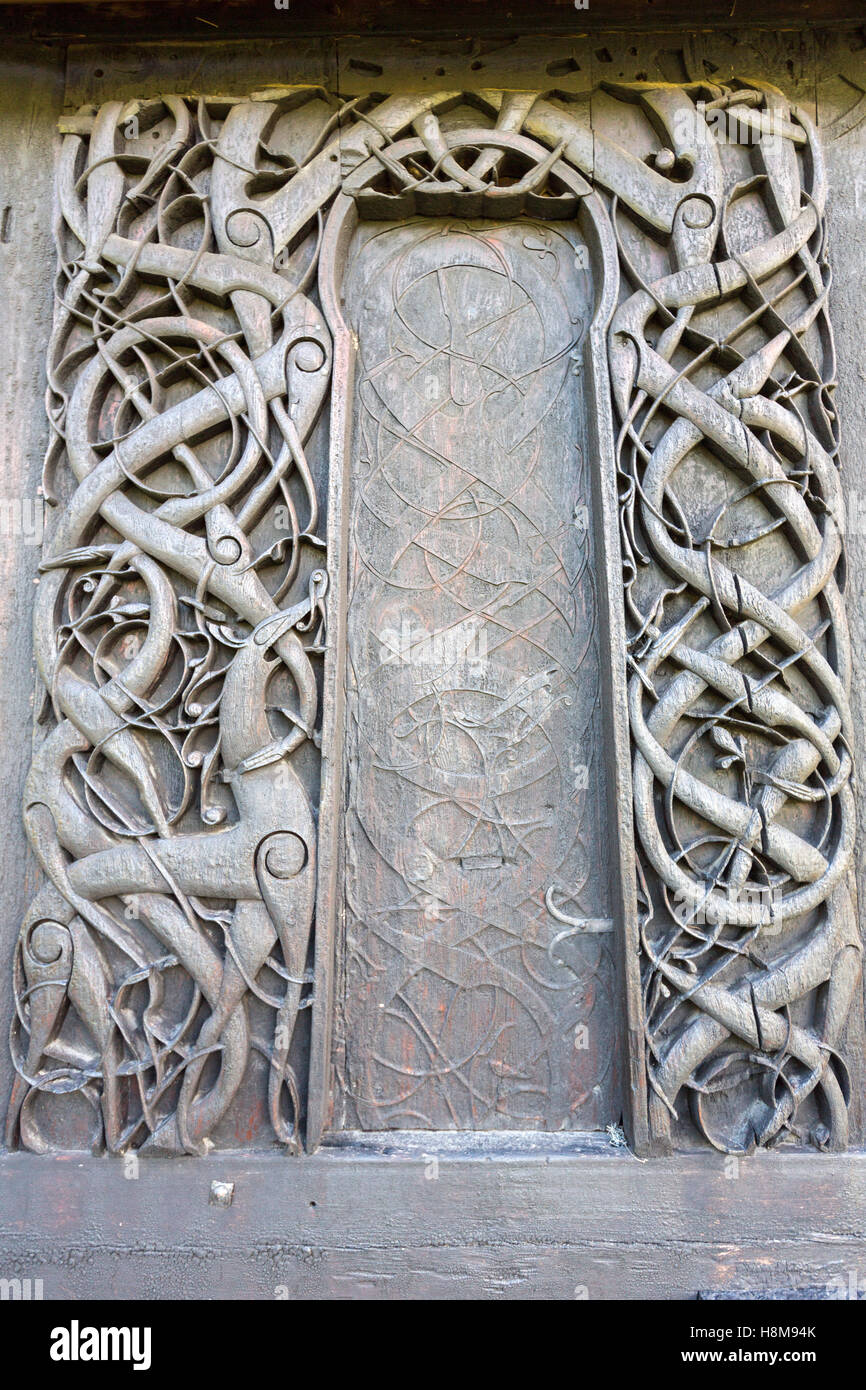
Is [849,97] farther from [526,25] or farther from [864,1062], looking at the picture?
[864,1062]

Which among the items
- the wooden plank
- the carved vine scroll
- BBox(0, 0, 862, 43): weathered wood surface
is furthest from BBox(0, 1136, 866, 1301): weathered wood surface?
BBox(0, 0, 862, 43): weathered wood surface

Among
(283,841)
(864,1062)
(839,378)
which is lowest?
(864,1062)

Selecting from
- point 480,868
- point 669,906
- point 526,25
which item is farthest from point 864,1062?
Answer: point 526,25

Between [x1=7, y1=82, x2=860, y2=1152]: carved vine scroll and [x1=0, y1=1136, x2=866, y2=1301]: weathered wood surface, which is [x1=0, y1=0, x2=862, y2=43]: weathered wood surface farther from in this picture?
[x1=0, y1=1136, x2=866, y2=1301]: weathered wood surface

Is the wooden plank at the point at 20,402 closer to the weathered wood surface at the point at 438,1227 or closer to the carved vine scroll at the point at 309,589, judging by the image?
the carved vine scroll at the point at 309,589

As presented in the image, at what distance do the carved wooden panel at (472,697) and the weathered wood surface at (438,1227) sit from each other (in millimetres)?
177

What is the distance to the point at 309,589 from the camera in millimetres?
2594

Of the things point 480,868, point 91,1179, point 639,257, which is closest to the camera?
point 91,1179

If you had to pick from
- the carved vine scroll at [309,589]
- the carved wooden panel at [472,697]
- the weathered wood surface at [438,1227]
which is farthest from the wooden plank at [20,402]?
the carved wooden panel at [472,697]

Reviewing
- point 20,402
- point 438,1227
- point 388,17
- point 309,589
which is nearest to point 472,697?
A: point 309,589

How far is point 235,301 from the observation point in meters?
2.73

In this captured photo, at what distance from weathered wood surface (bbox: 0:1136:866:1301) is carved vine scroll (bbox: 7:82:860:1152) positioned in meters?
0.10

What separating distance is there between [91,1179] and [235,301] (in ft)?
7.61

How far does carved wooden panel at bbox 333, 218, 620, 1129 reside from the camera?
253 cm
